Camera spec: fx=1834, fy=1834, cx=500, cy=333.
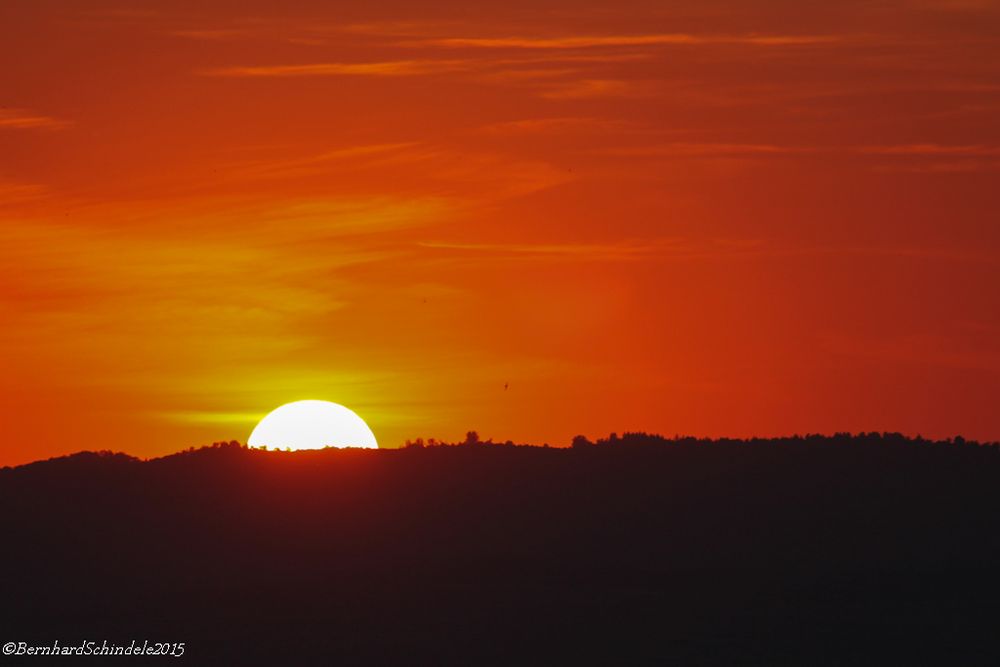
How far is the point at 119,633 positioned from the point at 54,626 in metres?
1.79

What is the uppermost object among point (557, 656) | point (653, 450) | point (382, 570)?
point (653, 450)

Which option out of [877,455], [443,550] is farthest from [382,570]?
[877,455]

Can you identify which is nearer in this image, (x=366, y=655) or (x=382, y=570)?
(x=366, y=655)

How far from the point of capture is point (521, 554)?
4216 cm

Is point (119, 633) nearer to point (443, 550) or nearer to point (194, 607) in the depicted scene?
point (194, 607)

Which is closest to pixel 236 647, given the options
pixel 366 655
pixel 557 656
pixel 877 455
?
pixel 366 655

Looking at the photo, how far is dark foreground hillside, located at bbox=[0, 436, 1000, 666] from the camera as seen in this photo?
35.7 m

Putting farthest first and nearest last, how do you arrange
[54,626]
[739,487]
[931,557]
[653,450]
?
[653,450], [739,487], [931,557], [54,626]

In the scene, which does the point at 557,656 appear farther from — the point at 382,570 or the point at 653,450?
the point at 653,450

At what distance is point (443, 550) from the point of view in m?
42.6

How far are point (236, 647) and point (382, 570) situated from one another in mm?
6431

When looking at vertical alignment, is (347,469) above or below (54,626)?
above

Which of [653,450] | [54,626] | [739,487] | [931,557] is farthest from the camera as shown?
[653,450]

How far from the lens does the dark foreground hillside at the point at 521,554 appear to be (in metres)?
35.7
